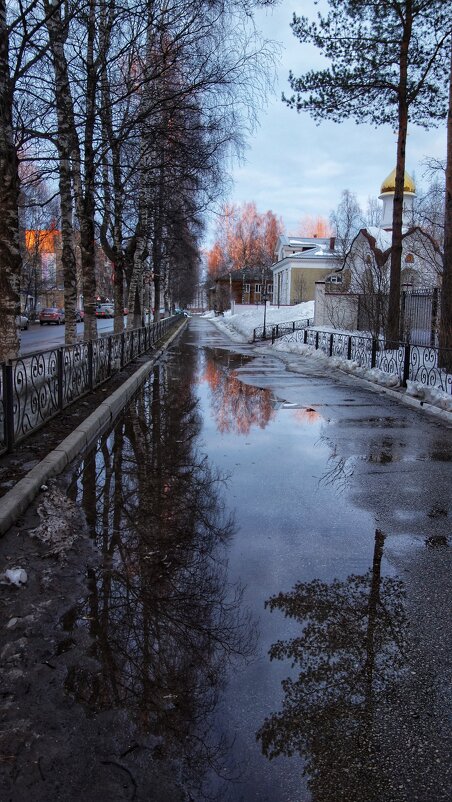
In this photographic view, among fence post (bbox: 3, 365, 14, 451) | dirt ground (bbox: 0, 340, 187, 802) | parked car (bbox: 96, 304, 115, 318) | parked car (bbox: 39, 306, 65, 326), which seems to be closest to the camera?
dirt ground (bbox: 0, 340, 187, 802)

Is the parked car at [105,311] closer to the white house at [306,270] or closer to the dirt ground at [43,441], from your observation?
the white house at [306,270]

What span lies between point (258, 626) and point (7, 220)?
6.55 m

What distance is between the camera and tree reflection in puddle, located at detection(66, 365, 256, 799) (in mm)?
2693

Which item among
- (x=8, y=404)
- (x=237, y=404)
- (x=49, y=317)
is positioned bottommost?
(x=237, y=404)

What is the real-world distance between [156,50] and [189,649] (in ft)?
36.3

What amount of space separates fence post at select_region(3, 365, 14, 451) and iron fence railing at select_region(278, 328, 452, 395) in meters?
8.77

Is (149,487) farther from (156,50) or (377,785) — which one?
(156,50)

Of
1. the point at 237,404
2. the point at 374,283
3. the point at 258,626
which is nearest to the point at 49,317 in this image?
the point at 374,283

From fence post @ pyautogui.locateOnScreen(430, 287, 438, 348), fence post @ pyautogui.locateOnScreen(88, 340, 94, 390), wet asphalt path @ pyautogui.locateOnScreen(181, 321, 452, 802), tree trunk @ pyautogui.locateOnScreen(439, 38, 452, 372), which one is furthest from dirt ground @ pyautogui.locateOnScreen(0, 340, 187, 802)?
fence post @ pyautogui.locateOnScreen(430, 287, 438, 348)

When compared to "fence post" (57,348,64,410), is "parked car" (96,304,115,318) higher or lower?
higher

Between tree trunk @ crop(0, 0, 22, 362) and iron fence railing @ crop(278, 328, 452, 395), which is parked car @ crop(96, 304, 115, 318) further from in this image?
tree trunk @ crop(0, 0, 22, 362)

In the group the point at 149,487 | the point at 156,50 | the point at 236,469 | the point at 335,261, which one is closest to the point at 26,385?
the point at 149,487

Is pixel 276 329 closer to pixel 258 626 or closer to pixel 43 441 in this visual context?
pixel 43 441

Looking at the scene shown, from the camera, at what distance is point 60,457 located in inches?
254
